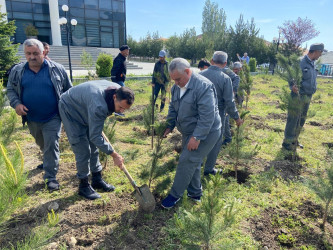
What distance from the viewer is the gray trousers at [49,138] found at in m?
2.92

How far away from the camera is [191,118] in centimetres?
259

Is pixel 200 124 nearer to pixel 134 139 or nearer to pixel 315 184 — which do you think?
pixel 315 184

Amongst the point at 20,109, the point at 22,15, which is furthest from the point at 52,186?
the point at 22,15

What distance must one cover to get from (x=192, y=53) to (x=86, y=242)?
32.0 m

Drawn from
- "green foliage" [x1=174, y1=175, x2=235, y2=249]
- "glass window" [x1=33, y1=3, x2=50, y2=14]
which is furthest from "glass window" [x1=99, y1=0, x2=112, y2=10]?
"green foliage" [x1=174, y1=175, x2=235, y2=249]

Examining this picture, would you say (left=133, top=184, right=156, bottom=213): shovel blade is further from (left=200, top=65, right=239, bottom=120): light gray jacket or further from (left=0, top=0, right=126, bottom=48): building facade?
(left=0, top=0, right=126, bottom=48): building facade

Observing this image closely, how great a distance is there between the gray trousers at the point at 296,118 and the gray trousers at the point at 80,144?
3.42 m

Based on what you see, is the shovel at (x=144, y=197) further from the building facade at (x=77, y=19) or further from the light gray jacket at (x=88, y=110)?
the building facade at (x=77, y=19)

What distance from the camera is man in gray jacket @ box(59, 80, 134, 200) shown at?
2.32 metres

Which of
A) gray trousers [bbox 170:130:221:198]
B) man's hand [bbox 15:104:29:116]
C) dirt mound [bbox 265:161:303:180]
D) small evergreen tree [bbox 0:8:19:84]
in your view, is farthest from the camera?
small evergreen tree [bbox 0:8:19:84]

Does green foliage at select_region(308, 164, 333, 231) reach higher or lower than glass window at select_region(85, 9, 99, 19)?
lower

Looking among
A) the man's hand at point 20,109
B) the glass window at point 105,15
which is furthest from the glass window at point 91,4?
the man's hand at point 20,109

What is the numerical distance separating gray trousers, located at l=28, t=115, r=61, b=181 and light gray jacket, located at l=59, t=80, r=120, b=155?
0.39 m

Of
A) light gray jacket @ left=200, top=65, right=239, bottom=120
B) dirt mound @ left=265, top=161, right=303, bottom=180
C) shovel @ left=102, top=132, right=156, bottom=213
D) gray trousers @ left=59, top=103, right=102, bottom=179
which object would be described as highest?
light gray jacket @ left=200, top=65, right=239, bottom=120
